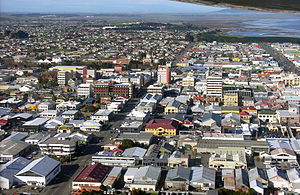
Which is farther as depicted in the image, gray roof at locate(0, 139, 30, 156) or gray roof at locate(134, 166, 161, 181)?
gray roof at locate(0, 139, 30, 156)

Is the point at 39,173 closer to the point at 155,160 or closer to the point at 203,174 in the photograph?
the point at 155,160

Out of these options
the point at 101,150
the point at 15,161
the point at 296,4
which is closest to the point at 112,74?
the point at 101,150

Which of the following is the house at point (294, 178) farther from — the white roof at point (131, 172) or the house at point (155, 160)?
the white roof at point (131, 172)

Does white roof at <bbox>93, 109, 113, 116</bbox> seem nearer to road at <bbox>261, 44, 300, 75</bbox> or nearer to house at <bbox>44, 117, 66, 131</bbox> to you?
house at <bbox>44, 117, 66, 131</bbox>

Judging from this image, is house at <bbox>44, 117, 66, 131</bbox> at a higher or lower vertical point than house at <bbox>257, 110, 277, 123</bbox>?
lower

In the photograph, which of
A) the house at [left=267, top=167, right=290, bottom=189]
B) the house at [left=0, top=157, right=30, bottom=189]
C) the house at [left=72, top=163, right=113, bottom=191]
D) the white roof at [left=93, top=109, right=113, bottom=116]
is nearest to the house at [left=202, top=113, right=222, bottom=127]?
the white roof at [left=93, top=109, right=113, bottom=116]

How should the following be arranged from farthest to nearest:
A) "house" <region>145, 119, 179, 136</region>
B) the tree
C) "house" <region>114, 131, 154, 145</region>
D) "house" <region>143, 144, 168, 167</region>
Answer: "house" <region>145, 119, 179, 136</region>
"house" <region>114, 131, 154, 145</region>
the tree
"house" <region>143, 144, 168, 167</region>

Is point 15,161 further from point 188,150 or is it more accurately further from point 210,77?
point 210,77

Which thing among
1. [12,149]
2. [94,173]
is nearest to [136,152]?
[94,173]
